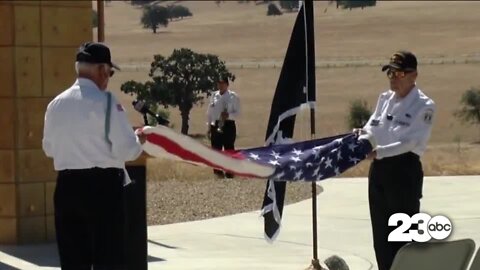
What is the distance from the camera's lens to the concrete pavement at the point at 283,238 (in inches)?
428

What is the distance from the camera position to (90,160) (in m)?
7.19

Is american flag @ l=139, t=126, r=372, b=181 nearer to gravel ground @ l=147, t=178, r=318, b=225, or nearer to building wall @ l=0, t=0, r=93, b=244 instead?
building wall @ l=0, t=0, r=93, b=244

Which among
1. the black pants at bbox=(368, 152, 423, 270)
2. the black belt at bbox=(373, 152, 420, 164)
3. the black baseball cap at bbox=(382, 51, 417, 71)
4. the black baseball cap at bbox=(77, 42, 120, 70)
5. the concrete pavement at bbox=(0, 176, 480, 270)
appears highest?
the black baseball cap at bbox=(77, 42, 120, 70)

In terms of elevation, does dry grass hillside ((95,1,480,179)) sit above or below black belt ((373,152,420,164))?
below

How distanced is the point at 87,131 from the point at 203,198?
8929mm

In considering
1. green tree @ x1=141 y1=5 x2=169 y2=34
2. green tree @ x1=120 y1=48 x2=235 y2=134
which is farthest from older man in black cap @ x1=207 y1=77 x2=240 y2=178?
green tree @ x1=141 y1=5 x2=169 y2=34

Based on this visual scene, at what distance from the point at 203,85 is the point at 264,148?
2143 centimetres

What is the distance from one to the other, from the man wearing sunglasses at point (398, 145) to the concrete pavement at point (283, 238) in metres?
2.21

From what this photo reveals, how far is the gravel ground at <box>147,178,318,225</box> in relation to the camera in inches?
574

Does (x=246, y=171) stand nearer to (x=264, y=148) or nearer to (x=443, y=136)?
(x=264, y=148)

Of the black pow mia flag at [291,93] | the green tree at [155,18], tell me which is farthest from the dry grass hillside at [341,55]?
the black pow mia flag at [291,93]

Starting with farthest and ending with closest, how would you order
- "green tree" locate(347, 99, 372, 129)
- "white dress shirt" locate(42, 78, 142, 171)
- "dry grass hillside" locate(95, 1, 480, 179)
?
"green tree" locate(347, 99, 372, 129), "dry grass hillside" locate(95, 1, 480, 179), "white dress shirt" locate(42, 78, 142, 171)

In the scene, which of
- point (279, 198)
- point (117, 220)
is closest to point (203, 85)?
point (279, 198)

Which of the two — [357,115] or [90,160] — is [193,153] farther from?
[357,115]
